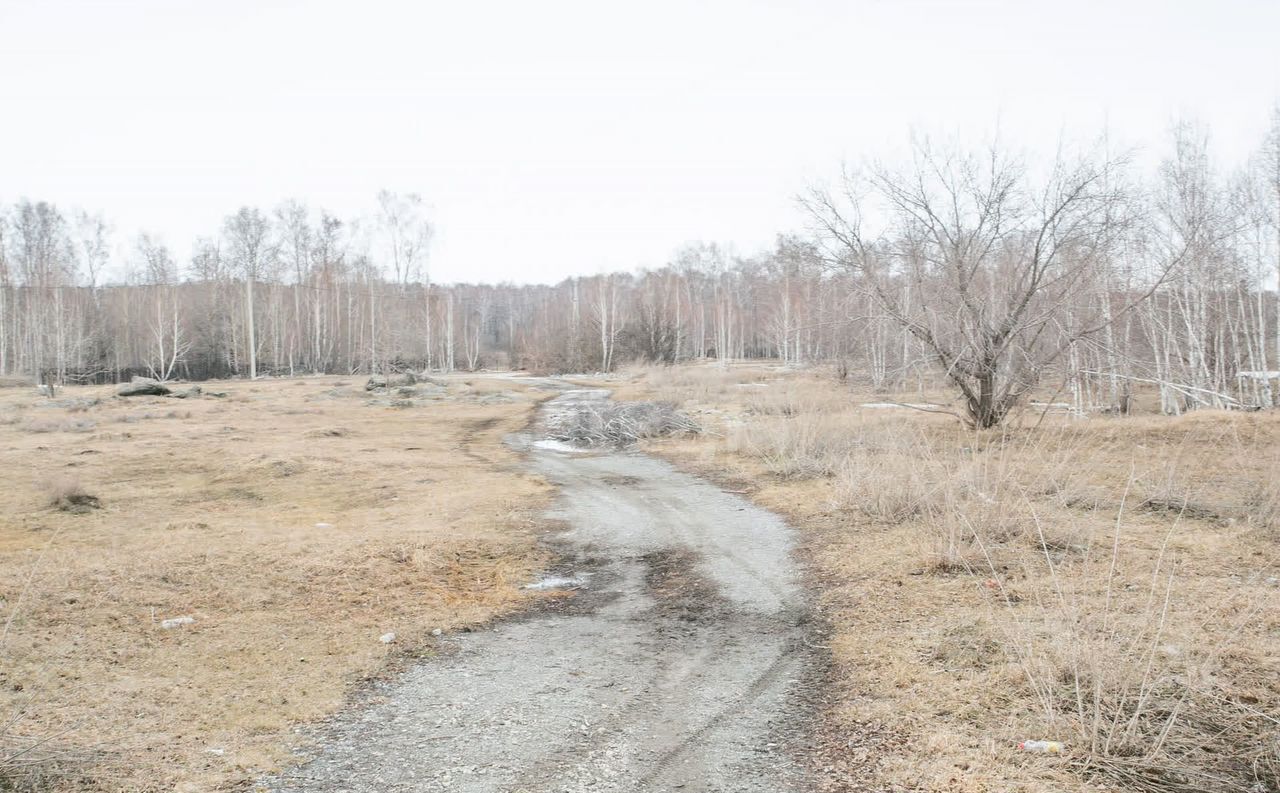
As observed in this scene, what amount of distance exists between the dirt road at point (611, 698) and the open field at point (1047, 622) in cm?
49

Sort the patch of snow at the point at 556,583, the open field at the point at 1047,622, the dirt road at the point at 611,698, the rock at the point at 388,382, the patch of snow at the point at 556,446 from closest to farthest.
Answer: the open field at the point at 1047,622 → the dirt road at the point at 611,698 → the patch of snow at the point at 556,583 → the patch of snow at the point at 556,446 → the rock at the point at 388,382

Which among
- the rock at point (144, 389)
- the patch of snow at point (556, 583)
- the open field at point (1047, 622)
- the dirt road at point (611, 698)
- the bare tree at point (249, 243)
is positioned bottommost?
the patch of snow at point (556, 583)

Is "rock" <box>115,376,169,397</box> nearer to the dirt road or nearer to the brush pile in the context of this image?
the brush pile

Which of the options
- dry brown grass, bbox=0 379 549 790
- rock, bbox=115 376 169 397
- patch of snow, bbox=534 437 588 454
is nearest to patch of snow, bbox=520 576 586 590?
dry brown grass, bbox=0 379 549 790

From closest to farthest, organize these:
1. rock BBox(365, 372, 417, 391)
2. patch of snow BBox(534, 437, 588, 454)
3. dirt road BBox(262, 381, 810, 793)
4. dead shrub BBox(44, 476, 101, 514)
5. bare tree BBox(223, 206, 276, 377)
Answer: dirt road BBox(262, 381, 810, 793) → dead shrub BBox(44, 476, 101, 514) → patch of snow BBox(534, 437, 588, 454) → rock BBox(365, 372, 417, 391) → bare tree BBox(223, 206, 276, 377)

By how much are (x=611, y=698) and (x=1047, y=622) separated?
2.88 meters

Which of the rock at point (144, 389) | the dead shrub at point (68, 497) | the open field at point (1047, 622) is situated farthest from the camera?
the rock at point (144, 389)

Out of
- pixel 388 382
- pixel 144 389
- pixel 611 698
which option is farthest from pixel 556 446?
pixel 144 389

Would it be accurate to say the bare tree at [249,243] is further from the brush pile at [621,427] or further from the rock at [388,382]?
the brush pile at [621,427]

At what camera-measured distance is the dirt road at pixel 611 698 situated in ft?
12.8

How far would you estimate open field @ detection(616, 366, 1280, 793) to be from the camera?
3734 millimetres

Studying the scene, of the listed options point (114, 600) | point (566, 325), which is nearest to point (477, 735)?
point (114, 600)

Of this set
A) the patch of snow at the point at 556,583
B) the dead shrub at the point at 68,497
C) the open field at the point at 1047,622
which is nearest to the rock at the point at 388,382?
the dead shrub at the point at 68,497

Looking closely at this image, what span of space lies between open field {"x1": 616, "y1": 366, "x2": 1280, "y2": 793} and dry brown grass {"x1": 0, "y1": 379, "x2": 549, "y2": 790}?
3392 mm
